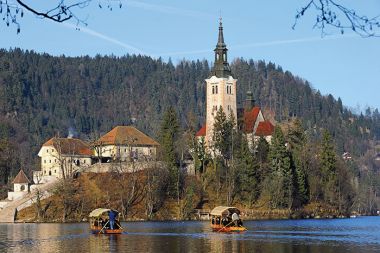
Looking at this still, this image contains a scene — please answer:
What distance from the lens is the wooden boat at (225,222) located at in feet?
259

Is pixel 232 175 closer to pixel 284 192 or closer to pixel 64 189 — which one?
pixel 284 192

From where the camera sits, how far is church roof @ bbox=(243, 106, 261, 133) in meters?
146

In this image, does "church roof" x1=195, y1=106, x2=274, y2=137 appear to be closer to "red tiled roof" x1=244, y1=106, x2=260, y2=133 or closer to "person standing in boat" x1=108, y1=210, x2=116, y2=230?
"red tiled roof" x1=244, y1=106, x2=260, y2=133

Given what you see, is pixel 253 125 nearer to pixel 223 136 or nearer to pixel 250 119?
pixel 250 119

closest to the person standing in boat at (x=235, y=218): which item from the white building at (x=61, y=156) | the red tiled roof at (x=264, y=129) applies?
the white building at (x=61, y=156)

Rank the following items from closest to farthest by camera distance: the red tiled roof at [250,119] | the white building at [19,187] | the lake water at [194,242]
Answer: the lake water at [194,242] < the white building at [19,187] < the red tiled roof at [250,119]

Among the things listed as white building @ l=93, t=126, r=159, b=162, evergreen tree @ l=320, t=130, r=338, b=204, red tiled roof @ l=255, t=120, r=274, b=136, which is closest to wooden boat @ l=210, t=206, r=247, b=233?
evergreen tree @ l=320, t=130, r=338, b=204

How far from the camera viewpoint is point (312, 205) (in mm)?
126438

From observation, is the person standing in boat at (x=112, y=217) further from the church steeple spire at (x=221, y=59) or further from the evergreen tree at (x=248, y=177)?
the church steeple spire at (x=221, y=59)

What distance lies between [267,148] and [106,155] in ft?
105

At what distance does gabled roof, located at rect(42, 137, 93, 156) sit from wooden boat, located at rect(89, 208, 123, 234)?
4994 cm

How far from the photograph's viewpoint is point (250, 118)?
149000 millimetres

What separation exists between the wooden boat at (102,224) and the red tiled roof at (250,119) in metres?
62.6

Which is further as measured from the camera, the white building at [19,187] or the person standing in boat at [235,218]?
the white building at [19,187]
